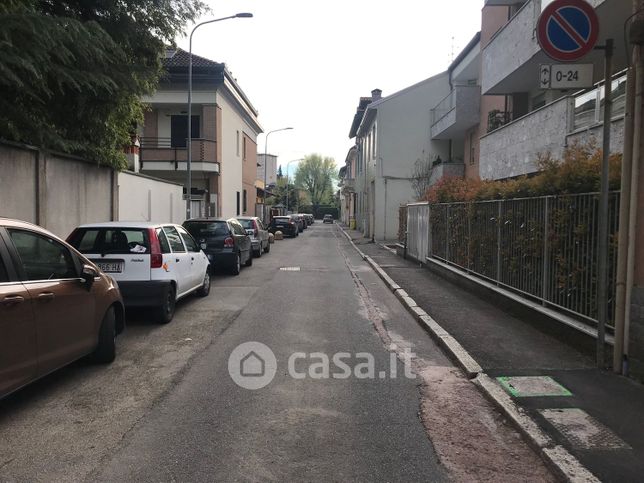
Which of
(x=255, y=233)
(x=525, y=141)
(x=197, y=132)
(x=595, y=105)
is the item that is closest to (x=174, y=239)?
(x=595, y=105)

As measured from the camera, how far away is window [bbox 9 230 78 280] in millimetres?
4645

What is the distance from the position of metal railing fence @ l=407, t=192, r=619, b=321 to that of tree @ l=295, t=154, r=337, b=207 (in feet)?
328

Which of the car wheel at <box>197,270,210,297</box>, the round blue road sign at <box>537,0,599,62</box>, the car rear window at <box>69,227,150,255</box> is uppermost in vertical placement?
the round blue road sign at <box>537,0,599,62</box>

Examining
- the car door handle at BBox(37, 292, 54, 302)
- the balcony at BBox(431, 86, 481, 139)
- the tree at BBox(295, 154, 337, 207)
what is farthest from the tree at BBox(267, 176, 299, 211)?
the car door handle at BBox(37, 292, 54, 302)

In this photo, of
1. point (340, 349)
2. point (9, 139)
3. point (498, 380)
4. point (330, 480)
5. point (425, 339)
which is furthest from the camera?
point (9, 139)

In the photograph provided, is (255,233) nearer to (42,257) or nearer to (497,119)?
(497,119)

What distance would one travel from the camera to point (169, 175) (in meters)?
29.4

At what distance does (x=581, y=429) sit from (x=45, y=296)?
441cm

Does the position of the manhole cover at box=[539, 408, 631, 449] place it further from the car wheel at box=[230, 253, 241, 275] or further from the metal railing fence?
the car wheel at box=[230, 253, 241, 275]

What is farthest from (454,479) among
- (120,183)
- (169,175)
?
(169,175)

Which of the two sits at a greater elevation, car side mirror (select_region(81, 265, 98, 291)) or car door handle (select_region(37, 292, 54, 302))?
car side mirror (select_region(81, 265, 98, 291))

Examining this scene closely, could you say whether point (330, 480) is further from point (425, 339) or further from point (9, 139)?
point (9, 139)

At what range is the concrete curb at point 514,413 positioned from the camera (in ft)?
11.5

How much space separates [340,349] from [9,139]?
715 cm
